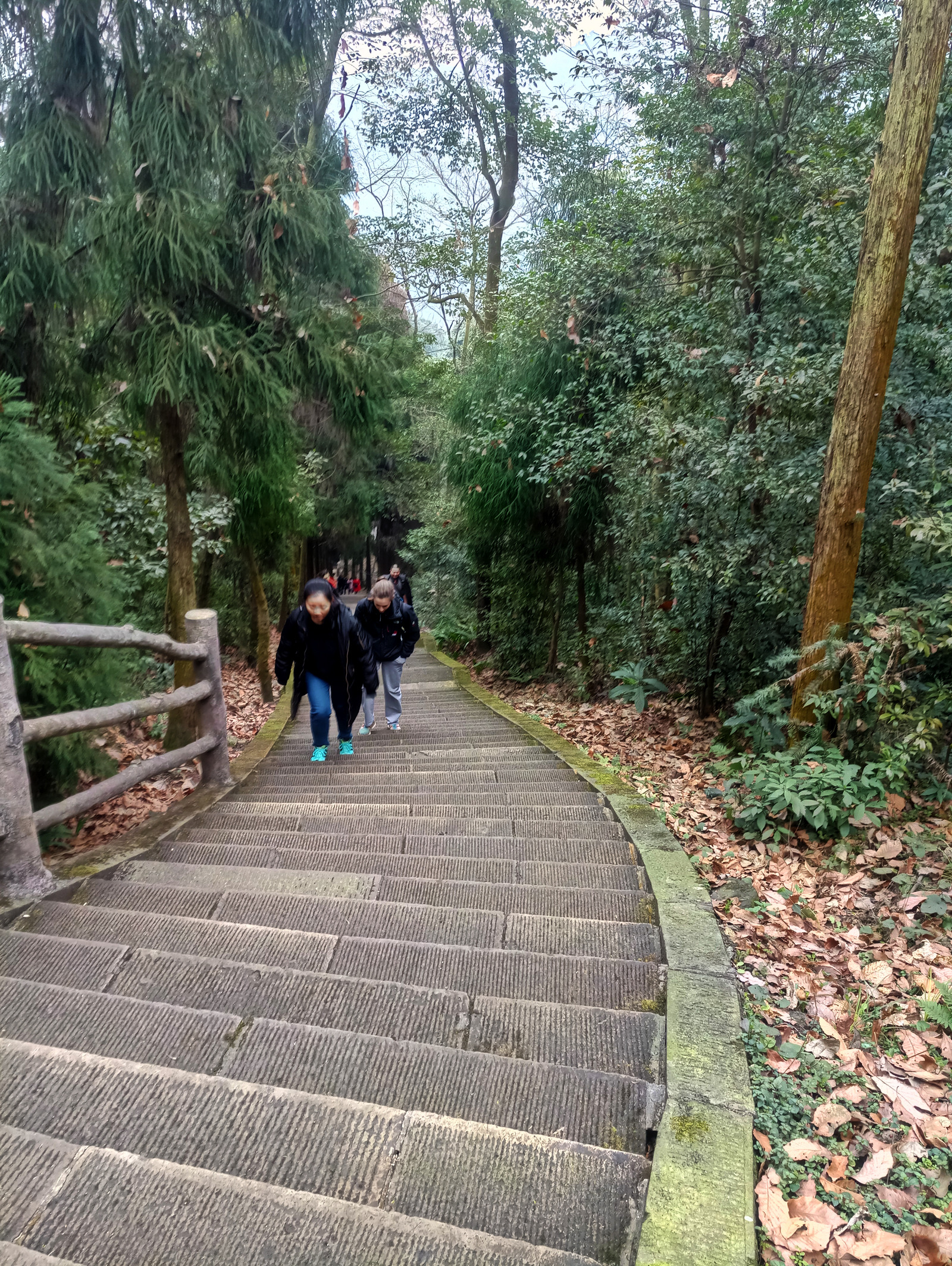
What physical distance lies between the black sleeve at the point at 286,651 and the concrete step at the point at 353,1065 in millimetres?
3596

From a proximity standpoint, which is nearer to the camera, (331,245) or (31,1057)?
(31,1057)

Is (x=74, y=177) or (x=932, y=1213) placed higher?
(x=74, y=177)

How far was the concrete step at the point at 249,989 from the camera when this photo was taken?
2369 millimetres

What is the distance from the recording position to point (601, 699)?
9.91m

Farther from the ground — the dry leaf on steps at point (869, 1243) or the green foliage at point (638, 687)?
the dry leaf on steps at point (869, 1243)

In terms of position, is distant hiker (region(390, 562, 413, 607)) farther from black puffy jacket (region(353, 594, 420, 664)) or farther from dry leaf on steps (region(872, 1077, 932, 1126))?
dry leaf on steps (region(872, 1077, 932, 1126))

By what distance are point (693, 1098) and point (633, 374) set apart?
8045 millimetres

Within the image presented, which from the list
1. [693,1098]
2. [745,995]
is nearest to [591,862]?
[745,995]

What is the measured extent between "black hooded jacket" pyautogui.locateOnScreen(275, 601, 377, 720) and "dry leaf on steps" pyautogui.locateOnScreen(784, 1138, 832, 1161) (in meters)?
4.40

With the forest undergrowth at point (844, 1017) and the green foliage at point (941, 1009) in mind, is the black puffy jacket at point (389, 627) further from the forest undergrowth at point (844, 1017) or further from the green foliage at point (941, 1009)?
the green foliage at point (941, 1009)

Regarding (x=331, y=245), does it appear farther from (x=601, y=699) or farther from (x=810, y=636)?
(x=601, y=699)

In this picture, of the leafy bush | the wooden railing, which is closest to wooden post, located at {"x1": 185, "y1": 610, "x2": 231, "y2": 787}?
the wooden railing

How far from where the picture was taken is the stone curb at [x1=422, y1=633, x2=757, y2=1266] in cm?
168

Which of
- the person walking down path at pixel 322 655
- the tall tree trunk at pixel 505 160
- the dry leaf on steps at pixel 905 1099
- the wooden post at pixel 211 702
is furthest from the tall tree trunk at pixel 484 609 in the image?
the dry leaf on steps at pixel 905 1099
